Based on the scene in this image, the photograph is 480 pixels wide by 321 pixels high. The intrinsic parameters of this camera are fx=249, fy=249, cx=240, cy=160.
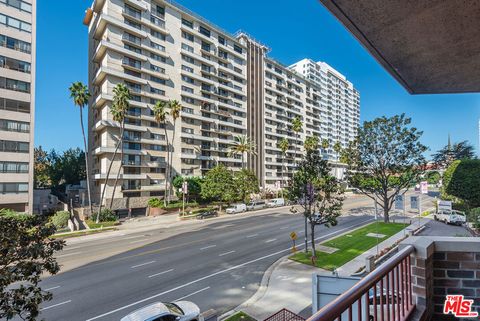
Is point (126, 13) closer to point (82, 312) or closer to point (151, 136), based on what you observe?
point (151, 136)

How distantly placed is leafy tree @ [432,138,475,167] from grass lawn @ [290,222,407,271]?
2758 inches

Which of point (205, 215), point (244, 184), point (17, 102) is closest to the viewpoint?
point (17, 102)

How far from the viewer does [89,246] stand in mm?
26266

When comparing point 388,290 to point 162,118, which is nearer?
point 388,290

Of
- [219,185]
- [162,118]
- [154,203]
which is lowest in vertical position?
[154,203]

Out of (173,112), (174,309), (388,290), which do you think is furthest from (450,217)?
(173,112)

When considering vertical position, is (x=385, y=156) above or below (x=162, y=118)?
below

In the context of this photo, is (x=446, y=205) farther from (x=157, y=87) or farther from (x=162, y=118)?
(x=157, y=87)

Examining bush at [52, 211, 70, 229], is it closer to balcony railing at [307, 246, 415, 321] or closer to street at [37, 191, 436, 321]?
street at [37, 191, 436, 321]

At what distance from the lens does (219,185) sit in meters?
47.2

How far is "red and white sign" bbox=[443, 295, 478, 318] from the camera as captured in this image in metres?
3.96

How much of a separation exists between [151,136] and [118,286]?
1532 inches

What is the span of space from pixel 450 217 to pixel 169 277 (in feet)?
111

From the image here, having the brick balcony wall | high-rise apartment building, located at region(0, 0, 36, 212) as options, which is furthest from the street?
high-rise apartment building, located at region(0, 0, 36, 212)
